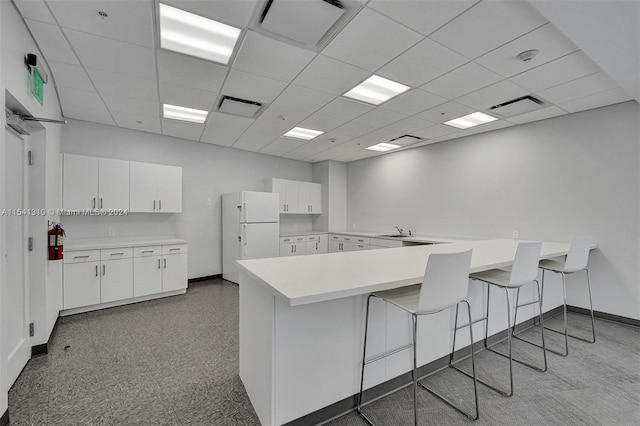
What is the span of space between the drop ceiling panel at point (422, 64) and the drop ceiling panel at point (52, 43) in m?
2.61

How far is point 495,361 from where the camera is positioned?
2490 mm

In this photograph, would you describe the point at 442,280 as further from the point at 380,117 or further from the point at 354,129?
the point at 354,129

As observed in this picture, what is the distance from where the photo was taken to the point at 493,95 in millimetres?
3143

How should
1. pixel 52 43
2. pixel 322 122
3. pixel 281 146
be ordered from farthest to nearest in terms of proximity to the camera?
1. pixel 281 146
2. pixel 322 122
3. pixel 52 43

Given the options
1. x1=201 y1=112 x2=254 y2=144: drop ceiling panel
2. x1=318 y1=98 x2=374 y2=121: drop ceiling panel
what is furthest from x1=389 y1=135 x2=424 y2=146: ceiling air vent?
x1=201 y1=112 x2=254 y2=144: drop ceiling panel

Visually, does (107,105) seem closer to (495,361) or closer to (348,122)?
(348,122)

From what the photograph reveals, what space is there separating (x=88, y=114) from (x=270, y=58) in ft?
10.5

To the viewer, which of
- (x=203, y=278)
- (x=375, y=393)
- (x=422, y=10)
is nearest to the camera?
(x=422, y=10)

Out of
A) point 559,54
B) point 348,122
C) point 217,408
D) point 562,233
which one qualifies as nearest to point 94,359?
point 217,408

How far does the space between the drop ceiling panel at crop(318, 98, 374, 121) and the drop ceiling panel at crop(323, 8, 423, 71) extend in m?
0.84

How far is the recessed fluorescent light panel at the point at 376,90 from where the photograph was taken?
2932 mm

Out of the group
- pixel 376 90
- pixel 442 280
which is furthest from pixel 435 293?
pixel 376 90

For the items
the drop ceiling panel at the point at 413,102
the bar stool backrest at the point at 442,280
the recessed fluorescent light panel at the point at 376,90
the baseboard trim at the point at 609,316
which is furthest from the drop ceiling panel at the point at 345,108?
the baseboard trim at the point at 609,316

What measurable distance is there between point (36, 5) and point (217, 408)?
2924 mm
